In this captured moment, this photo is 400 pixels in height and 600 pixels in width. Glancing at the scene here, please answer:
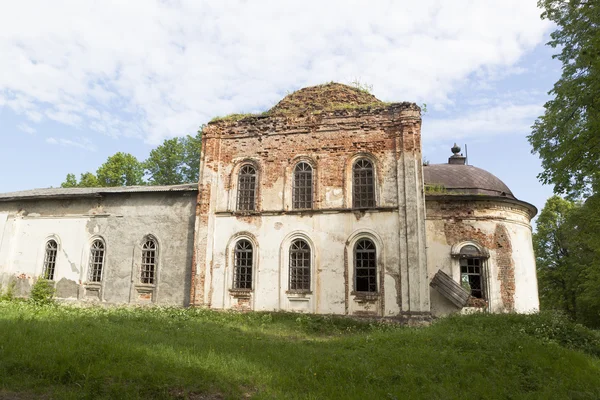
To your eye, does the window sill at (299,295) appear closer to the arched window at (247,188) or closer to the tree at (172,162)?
the arched window at (247,188)

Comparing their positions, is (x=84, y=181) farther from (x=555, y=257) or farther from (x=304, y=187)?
(x=555, y=257)

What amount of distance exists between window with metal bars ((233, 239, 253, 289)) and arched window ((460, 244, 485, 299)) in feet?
24.1

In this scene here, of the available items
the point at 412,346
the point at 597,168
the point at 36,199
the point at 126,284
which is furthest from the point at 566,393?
the point at 36,199

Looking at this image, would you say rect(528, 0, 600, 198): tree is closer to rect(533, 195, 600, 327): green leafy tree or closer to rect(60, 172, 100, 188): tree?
rect(533, 195, 600, 327): green leafy tree

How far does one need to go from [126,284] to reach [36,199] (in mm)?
5627

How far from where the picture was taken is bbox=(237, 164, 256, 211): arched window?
15.8m

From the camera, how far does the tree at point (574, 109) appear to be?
9586 millimetres

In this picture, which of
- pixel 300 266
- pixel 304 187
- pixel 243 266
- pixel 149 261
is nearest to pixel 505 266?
pixel 300 266

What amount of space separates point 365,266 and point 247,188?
5074 millimetres

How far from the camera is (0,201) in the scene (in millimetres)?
18188

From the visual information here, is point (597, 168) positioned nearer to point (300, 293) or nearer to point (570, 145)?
point (570, 145)

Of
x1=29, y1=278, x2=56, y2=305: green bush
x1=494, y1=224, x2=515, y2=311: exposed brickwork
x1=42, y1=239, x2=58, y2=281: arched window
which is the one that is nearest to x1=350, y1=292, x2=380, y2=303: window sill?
x1=494, y1=224, x2=515, y2=311: exposed brickwork

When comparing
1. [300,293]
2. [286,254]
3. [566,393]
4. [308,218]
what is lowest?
[566,393]

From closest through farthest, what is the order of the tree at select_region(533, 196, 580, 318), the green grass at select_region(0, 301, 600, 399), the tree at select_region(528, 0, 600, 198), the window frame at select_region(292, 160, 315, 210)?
1. the green grass at select_region(0, 301, 600, 399)
2. the tree at select_region(528, 0, 600, 198)
3. the window frame at select_region(292, 160, 315, 210)
4. the tree at select_region(533, 196, 580, 318)
